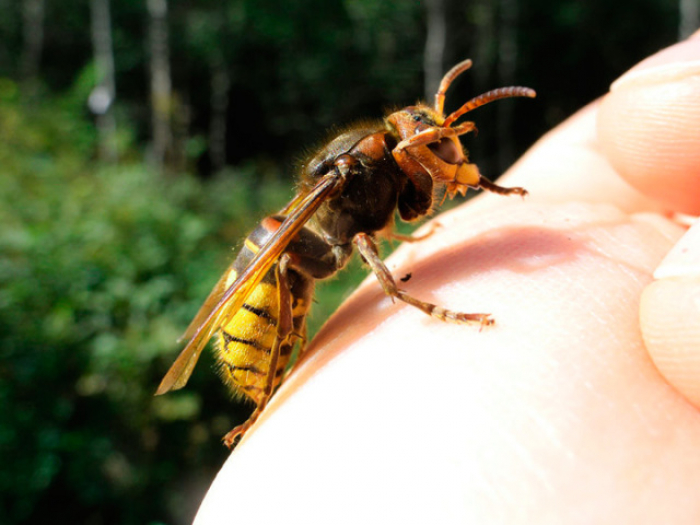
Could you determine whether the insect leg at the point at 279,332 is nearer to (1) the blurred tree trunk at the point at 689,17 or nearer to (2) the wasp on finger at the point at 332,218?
(2) the wasp on finger at the point at 332,218

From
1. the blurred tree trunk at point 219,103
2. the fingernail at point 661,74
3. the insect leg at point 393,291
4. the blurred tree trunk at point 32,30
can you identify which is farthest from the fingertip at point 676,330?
the blurred tree trunk at point 32,30

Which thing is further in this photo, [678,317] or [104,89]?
[104,89]

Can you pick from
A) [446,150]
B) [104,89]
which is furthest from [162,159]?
[446,150]

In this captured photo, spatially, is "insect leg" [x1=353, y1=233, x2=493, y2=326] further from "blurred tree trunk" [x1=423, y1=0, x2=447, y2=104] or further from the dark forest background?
"blurred tree trunk" [x1=423, y1=0, x2=447, y2=104]

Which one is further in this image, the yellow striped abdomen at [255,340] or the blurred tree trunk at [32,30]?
the blurred tree trunk at [32,30]

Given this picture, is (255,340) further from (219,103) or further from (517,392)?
(219,103)

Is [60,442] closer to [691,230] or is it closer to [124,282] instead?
[124,282]

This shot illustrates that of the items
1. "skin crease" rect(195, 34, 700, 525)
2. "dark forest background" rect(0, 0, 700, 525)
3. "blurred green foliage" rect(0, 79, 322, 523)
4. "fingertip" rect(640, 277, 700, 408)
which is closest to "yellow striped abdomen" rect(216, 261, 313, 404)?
"skin crease" rect(195, 34, 700, 525)

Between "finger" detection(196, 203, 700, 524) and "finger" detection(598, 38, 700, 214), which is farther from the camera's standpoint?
"finger" detection(598, 38, 700, 214)
